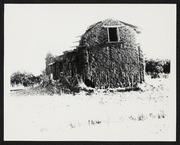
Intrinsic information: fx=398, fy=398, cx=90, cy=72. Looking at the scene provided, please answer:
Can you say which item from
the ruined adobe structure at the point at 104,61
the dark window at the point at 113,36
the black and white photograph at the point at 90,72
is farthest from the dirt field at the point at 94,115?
the dark window at the point at 113,36

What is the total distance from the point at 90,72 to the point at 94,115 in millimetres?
426

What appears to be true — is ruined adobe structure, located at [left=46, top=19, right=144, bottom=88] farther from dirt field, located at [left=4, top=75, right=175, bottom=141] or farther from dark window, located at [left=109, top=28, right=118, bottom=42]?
dirt field, located at [left=4, top=75, right=175, bottom=141]

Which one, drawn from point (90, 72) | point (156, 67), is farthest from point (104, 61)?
point (156, 67)

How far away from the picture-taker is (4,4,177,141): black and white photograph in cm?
383

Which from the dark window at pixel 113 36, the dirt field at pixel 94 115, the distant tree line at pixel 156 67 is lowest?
the dirt field at pixel 94 115

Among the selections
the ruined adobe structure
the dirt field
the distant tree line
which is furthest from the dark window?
the dirt field

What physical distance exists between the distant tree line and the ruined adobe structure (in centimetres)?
11

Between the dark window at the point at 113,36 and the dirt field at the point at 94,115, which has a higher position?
the dark window at the point at 113,36

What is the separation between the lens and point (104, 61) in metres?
3.94

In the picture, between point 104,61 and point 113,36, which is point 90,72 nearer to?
point 104,61

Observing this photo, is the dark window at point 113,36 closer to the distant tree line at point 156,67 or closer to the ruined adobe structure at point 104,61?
the ruined adobe structure at point 104,61

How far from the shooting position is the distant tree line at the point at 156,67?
149 inches

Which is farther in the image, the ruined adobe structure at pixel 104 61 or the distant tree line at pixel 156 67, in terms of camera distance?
the ruined adobe structure at pixel 104 61

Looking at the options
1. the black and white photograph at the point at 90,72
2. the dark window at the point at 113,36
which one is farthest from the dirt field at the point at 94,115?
the dark window at the point at 113,36
